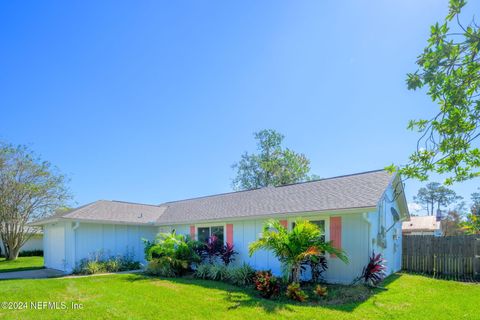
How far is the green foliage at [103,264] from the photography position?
13719 millimetres

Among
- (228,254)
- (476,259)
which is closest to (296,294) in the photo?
(228,254)

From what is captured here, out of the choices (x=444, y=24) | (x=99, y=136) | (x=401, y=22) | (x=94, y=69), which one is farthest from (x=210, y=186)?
(x=444, y=24)

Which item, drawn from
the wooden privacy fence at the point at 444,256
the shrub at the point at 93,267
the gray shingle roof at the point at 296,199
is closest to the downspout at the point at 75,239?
the shrub at the point at 93,267

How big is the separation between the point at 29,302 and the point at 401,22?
35.0ft

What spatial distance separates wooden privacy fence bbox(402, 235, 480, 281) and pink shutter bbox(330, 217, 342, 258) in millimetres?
4862

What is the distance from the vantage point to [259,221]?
1248 cm

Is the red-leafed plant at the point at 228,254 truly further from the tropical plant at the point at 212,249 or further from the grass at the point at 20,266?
the grass at the point at 20,266

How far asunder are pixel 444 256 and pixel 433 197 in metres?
52.7

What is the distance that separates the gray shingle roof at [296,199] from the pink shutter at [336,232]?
0.52 m

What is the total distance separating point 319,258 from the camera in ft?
32.9

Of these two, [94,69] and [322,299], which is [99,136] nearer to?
[94,69]

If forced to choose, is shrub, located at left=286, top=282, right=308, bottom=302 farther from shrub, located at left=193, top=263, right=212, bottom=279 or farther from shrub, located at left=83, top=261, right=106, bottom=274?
shrub, located at left=83, top=261, right=106, bottom=274

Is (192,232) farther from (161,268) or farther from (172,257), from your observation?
(161,268)

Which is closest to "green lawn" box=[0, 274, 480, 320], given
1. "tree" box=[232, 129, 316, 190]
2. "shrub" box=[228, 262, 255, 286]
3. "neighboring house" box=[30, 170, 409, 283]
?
"shrub" box=[228, 262, 255, 286]
